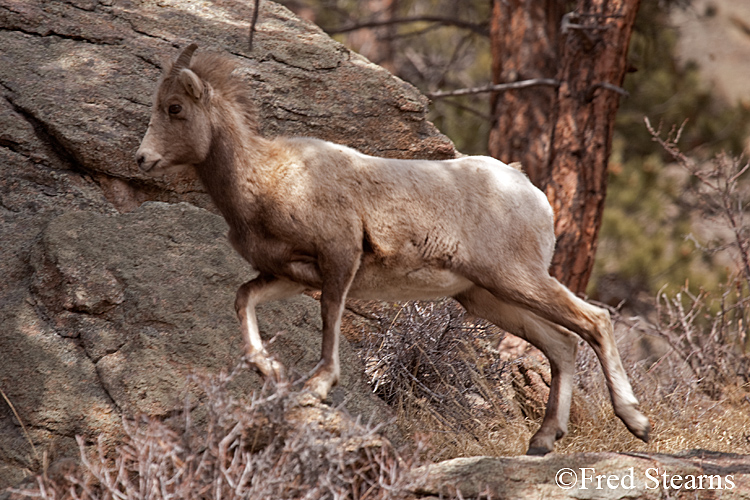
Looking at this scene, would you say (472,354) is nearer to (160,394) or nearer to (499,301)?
(499,301)

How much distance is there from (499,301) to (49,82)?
137 inches

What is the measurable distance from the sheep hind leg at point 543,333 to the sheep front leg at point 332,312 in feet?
3.23

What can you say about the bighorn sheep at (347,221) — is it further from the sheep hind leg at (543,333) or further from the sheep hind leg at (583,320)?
the sheep hind leg at (543,333)

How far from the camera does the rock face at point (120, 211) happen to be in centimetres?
436

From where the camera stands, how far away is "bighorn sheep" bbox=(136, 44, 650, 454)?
14.0 ft

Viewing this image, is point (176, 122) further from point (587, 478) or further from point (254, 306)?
point (587, 478)

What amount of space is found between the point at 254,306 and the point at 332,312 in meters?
0.48

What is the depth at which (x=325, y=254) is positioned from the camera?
13.8ft

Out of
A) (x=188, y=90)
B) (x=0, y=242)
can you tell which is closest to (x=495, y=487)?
(x=188, y=90)

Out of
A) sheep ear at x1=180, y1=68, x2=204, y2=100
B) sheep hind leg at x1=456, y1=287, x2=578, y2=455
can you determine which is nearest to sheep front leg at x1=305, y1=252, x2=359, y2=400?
sheep hind leg at x1=456, y1=287, x2=578, y2=455

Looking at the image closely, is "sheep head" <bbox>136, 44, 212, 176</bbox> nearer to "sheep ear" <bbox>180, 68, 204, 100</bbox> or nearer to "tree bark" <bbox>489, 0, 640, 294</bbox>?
"sheep ear" <bbox>180, 68, 204, 100</bbox>

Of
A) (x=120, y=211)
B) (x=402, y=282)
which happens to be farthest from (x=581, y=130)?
(x=120, y=211)

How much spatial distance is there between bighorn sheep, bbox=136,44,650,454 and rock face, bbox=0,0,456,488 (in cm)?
59

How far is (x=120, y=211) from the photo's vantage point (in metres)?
5.54
